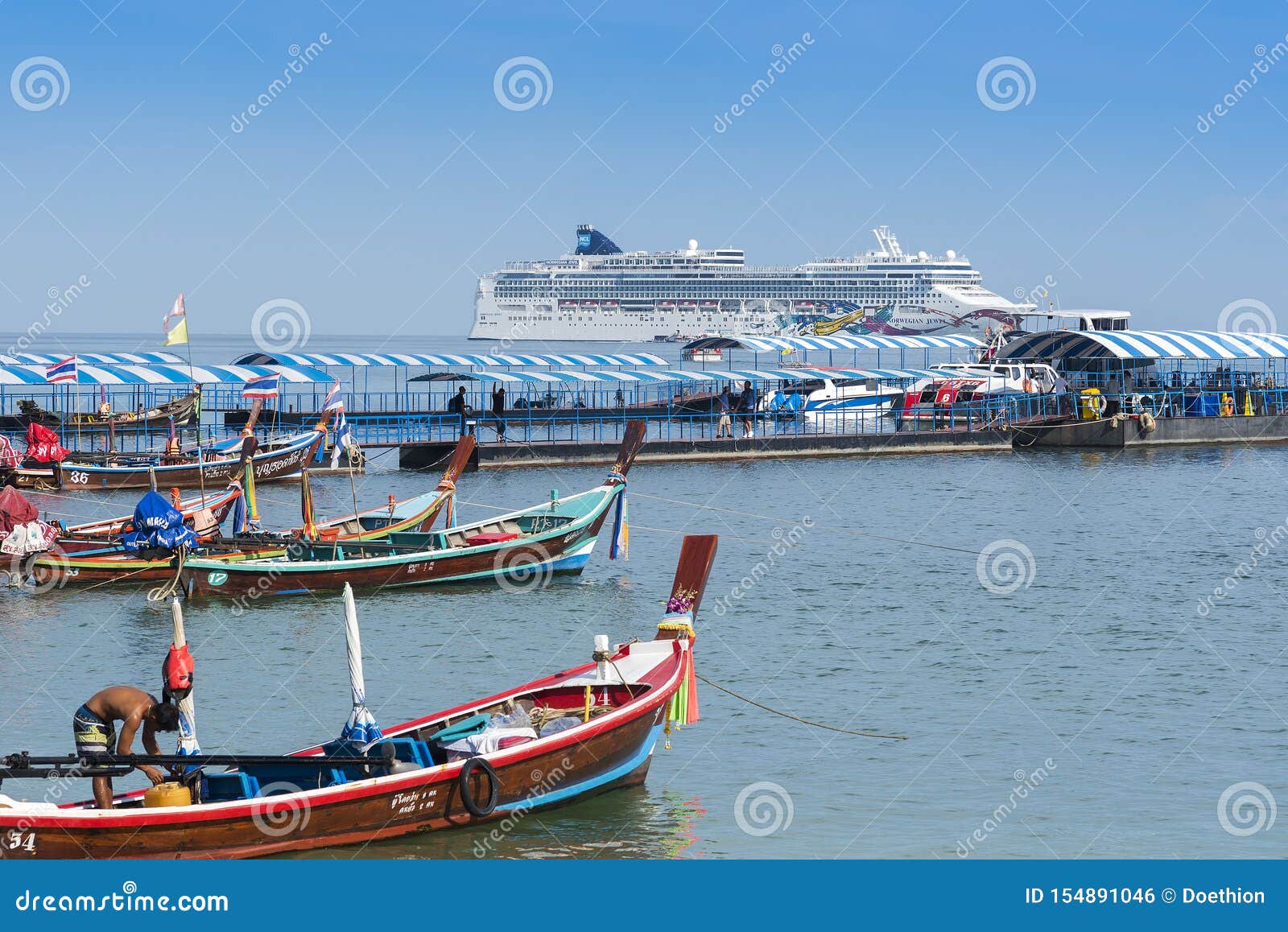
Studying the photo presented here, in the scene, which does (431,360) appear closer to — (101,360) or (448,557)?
(101,360)

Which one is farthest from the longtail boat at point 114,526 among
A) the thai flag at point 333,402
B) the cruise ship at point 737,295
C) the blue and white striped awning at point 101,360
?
the cruise ship at point 737,295

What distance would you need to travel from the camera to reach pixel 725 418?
4738 centimetres

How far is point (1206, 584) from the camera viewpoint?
25.2m

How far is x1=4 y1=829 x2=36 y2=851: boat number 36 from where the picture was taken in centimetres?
998

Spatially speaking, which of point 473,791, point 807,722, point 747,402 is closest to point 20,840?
point 473,791

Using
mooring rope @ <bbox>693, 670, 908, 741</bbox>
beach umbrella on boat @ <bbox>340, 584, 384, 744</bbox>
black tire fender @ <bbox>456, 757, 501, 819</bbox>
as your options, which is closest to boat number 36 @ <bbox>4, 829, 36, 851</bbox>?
beach umbrella on boat @ <bbox>340, 584, 384, 744</bbox>

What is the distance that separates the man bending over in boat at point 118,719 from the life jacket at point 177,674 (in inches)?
5.9

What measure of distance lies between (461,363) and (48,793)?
126ft

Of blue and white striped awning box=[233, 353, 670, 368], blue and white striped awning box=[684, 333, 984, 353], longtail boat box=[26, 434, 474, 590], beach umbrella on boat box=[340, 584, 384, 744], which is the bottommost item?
beach umbrella on boat box=[340, 584, 384, 744]

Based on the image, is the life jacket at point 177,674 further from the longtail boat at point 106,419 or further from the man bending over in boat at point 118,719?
the longtail boat at point 106,419

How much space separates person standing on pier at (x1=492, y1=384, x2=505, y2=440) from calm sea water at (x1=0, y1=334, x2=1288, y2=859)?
482 inches

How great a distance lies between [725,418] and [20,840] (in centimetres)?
3818

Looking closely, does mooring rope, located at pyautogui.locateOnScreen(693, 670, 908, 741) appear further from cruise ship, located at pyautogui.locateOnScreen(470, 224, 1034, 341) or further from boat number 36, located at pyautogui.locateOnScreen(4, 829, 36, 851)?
cruise ship, located at pyautogui.locateOnScreen(470, 224, 1034, 341)

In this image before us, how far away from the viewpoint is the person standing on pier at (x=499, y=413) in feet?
146
